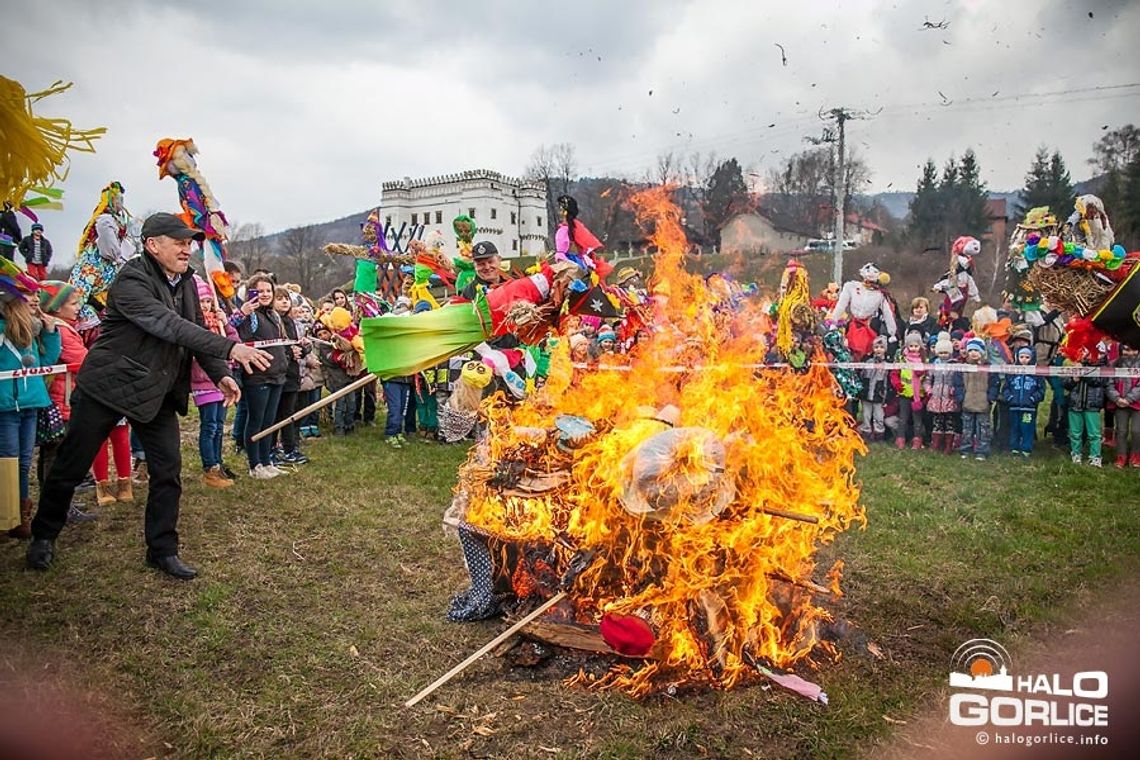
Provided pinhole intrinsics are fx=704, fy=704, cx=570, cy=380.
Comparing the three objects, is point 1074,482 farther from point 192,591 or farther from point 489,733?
point 192,591

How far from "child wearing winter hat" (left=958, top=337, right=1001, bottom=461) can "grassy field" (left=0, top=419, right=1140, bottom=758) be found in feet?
6.45

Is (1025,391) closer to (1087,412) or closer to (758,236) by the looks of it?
(1087,412)

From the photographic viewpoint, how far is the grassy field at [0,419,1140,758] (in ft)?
10.6

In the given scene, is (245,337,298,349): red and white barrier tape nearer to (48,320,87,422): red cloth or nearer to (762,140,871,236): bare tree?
(48,320,87,422): red cloth

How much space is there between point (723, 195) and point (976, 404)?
4.53 m

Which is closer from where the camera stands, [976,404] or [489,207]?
[976,404]

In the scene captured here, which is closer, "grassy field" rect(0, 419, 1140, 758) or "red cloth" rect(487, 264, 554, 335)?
"grassy field" rect(0, 419, 1140, 758)

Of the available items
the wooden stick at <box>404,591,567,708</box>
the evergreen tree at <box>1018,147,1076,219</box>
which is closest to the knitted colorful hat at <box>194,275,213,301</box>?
the wooden stick at <box>404,591,567,708</box>

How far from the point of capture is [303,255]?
180 feet

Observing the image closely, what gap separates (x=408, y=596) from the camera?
4746 millimetres

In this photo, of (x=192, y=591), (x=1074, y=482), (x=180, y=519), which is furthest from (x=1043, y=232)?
(x=180, y=519)

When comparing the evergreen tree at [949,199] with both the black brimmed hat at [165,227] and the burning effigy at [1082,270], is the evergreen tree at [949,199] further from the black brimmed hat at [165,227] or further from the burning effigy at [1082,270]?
the black brimmed hat at [165,227]

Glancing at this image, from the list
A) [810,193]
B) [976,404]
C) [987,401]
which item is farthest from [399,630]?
[810,193]

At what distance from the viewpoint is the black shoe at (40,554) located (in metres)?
4.90
